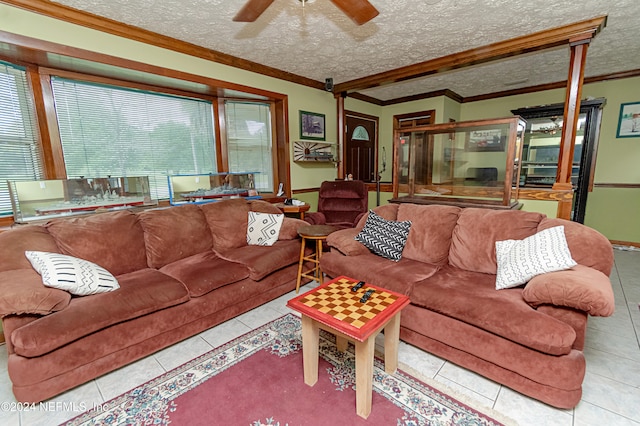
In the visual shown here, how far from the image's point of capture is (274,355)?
1.93 meters

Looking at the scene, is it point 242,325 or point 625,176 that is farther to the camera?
point 625,176

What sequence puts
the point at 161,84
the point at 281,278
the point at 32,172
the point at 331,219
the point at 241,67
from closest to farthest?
the point at 32,172 < the point at 281,278 < the point at 161,84 < the point at 241,67 < the point at 331,219

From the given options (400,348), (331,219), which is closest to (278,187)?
(331,219)

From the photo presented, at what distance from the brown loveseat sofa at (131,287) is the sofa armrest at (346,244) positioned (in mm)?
468

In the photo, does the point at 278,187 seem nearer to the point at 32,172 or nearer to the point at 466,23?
the point at 32,172

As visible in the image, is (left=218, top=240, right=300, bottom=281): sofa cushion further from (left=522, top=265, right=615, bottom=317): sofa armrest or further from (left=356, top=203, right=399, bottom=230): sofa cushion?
(left=522, top=265, right=615, bottom=317): sofa armrest

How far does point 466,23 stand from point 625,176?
12.4 ft

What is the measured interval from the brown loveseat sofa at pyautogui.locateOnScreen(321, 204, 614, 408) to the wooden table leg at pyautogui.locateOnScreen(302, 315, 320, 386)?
0.70 metres

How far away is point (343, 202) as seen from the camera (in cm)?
399

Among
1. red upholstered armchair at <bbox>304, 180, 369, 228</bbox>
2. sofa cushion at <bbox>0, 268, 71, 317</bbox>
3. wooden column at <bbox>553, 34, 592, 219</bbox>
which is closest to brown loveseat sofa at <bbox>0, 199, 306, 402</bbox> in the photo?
sofa cushion at <bbox>0, 268, 71, 317</bbox>

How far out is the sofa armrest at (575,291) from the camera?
1370 millimetres

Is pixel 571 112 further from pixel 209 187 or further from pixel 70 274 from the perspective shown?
pixel 70 274

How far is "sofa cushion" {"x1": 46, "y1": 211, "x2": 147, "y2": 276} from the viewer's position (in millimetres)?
2098

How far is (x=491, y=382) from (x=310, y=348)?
1.08m
